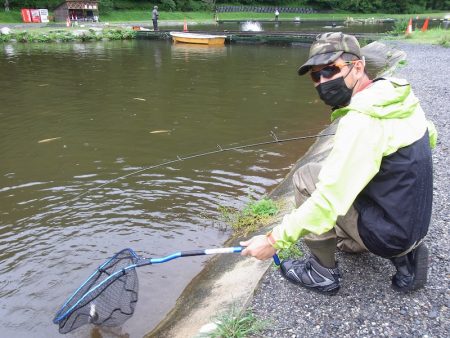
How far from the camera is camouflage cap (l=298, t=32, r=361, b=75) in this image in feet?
8.04

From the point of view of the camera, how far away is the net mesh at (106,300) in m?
3.31

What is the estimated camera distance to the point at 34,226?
5.43 metres

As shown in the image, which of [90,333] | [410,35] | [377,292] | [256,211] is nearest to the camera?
[377,292]

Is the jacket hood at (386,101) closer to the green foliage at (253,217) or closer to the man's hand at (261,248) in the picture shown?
the man's hand at (261,248)

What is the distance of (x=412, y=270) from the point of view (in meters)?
2.79

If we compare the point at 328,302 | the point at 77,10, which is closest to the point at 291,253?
the point at 328,302

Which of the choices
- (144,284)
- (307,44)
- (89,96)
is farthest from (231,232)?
(307,44)

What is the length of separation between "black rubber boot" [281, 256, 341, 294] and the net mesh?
135 centimetres

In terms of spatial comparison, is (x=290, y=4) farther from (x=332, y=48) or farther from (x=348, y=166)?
(x=348, y=166)

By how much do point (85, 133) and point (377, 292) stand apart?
776cm

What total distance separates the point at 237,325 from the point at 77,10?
153 ft

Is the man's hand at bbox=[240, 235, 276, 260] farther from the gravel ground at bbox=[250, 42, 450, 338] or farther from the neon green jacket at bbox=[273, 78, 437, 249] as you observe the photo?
the gravel ground at bbox=[250, 42, 450, 338]

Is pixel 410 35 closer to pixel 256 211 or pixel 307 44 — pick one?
pixel 307 44

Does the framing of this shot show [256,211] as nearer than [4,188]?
Yes
